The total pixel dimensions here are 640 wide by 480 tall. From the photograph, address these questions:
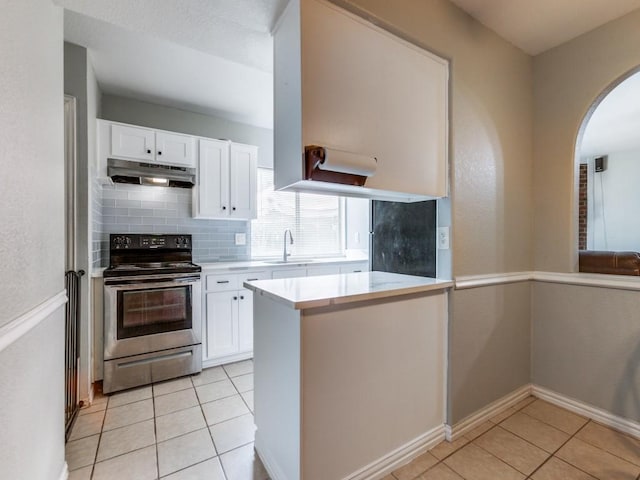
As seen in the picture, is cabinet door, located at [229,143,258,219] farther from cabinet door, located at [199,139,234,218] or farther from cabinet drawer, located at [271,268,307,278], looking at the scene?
cabinet drawer, located at [271,268,307,278]

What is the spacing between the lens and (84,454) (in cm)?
168

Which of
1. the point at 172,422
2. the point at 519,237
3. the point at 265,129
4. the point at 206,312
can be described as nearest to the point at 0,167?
the point at 172,422

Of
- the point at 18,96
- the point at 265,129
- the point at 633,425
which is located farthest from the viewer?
the point at 265,129

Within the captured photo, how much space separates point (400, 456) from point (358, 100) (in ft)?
6.18

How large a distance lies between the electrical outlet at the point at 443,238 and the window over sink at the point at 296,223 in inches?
82.7

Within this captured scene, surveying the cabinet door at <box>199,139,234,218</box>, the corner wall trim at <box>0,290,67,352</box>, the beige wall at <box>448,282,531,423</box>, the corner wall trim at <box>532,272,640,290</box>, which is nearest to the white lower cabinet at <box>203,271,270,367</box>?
the cabinet door at <box>199,139,234,218</box>

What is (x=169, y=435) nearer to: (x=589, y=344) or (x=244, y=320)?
(x=244, y=320)

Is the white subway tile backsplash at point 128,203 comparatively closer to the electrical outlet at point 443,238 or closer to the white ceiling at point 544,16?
the electrical outlet at point 443,238

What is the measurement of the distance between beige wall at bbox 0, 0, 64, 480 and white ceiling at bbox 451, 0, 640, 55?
216 cm

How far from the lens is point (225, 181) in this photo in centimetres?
317

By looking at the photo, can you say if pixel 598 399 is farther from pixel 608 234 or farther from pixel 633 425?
pixel 608 234

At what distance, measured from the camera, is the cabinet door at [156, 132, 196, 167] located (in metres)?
2.82

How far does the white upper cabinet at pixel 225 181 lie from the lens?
10.0 ft

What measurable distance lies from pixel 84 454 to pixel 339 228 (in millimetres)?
3513
